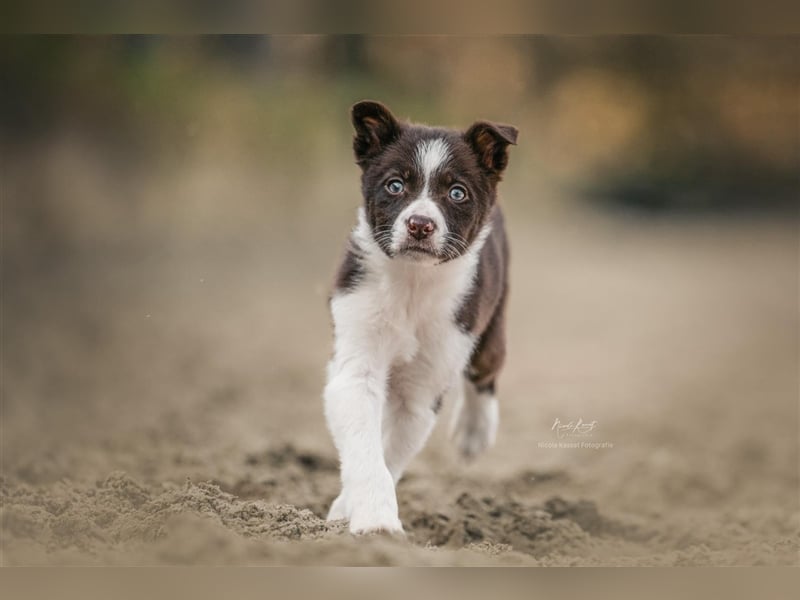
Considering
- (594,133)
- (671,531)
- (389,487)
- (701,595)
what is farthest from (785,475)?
(389,487)

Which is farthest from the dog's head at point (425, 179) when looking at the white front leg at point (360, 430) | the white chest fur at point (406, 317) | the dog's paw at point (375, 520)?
the dog's paw at point (375, 520)

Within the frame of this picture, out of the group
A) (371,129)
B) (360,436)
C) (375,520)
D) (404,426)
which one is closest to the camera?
(375,520)

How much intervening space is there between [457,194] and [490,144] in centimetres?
25

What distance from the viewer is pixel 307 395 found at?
5.51 m

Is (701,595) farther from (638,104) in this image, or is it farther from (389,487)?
(638,104)

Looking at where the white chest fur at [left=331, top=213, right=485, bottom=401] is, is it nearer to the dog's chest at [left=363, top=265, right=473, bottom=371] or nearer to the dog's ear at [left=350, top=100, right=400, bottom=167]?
the dog's chest at [left=363, top=265, right=473, bottom=371]

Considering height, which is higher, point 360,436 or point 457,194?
point 457,194

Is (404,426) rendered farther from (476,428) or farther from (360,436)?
(476,428)

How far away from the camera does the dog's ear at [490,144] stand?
3.59 metres

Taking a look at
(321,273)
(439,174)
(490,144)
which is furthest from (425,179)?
(321,273)

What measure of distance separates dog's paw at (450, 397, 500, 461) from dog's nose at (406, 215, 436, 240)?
1244 millimetres

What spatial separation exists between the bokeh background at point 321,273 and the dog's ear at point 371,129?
1.50 feet

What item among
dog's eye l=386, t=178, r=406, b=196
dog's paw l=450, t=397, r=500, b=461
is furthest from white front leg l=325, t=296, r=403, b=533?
dog's paw l=450, t=397, r=500, b=461

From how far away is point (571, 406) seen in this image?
5.11 m
